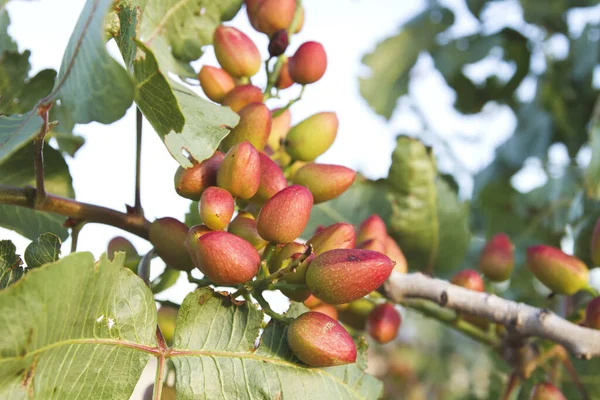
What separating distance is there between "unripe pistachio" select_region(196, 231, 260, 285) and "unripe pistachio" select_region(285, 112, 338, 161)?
0.29 metres

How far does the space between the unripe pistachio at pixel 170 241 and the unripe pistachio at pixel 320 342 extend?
0.17 m

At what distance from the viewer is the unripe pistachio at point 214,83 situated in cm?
97

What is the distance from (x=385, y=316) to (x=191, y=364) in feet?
1.38

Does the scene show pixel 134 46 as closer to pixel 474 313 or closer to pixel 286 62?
pixel 286 62

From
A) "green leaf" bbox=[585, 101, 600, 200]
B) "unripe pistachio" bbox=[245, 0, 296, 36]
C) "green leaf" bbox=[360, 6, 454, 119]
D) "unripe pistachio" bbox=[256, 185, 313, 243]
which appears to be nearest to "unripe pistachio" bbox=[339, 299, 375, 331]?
"unripe pistachio" bbox=[256, 185, 313, 243]

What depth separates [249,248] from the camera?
733 mm

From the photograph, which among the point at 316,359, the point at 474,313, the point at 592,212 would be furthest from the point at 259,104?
the point at 592,212

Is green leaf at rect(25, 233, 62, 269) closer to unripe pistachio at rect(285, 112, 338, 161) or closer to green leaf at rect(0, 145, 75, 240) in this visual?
green leaf at rect(0, 145, 75, 240)

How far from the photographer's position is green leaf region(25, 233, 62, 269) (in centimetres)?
74

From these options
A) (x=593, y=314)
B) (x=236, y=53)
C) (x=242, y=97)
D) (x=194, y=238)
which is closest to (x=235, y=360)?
(x=194, y=238)

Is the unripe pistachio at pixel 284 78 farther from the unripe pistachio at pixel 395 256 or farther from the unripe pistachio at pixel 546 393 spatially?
the unripe pistachio at pixel 546 393

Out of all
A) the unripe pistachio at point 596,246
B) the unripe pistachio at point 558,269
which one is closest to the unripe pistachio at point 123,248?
the unripe pistachio at point 558,269

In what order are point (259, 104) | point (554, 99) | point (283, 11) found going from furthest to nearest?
point (554, 99), point (283, 11), point (259, 104)

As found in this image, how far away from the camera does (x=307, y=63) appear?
39.6 inches
